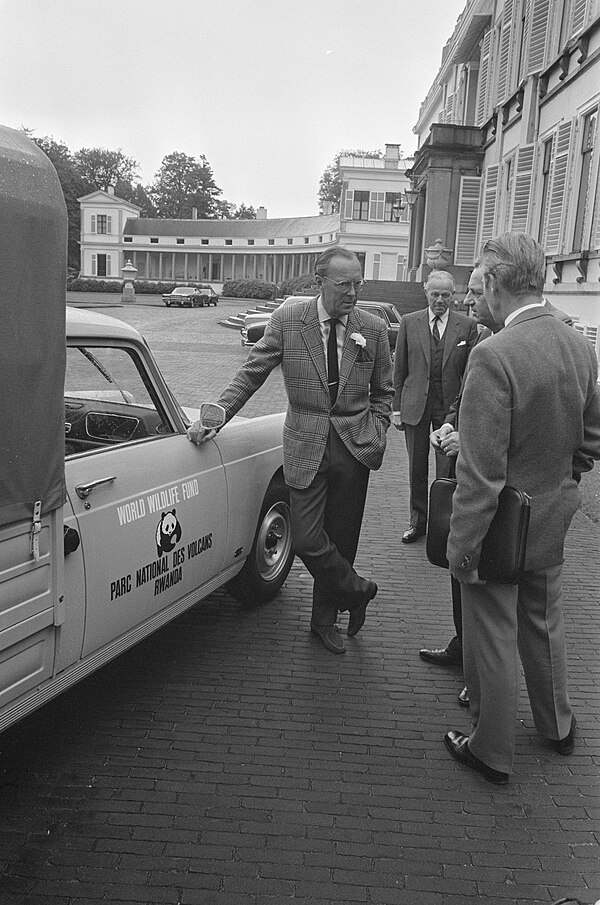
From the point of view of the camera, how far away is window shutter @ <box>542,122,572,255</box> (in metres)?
16.0

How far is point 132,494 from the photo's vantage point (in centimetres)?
362

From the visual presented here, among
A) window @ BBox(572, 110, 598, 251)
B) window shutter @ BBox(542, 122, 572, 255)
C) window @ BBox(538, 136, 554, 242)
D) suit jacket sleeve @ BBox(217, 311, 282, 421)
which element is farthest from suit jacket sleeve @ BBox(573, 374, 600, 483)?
window @ BBox(538, 136, 554, 242)

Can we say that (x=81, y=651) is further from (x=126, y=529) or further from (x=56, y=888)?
(x=56, y=888)

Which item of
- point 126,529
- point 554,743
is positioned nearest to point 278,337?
point 126,529

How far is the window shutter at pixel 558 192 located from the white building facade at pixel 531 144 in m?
0.02

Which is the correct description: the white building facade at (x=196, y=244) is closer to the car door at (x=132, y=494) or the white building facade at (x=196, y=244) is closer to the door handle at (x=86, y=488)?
the car door at (x=132, y=494)

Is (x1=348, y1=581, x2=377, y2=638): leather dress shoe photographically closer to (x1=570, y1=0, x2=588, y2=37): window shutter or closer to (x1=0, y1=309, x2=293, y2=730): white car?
(x1=0, y1=309, x2=293, y2=730): white car

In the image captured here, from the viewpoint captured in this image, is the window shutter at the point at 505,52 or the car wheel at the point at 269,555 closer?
the car wheel at the point at 269,555

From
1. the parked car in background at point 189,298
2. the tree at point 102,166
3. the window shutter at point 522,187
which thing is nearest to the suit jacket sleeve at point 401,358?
the window shutter at point 522,187

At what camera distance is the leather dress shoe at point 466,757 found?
349cm

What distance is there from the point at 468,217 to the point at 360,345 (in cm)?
2551

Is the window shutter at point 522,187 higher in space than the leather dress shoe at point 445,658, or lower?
higher

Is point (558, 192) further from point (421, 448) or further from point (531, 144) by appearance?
point (421, 448)

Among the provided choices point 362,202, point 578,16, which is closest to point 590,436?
point 578,16
